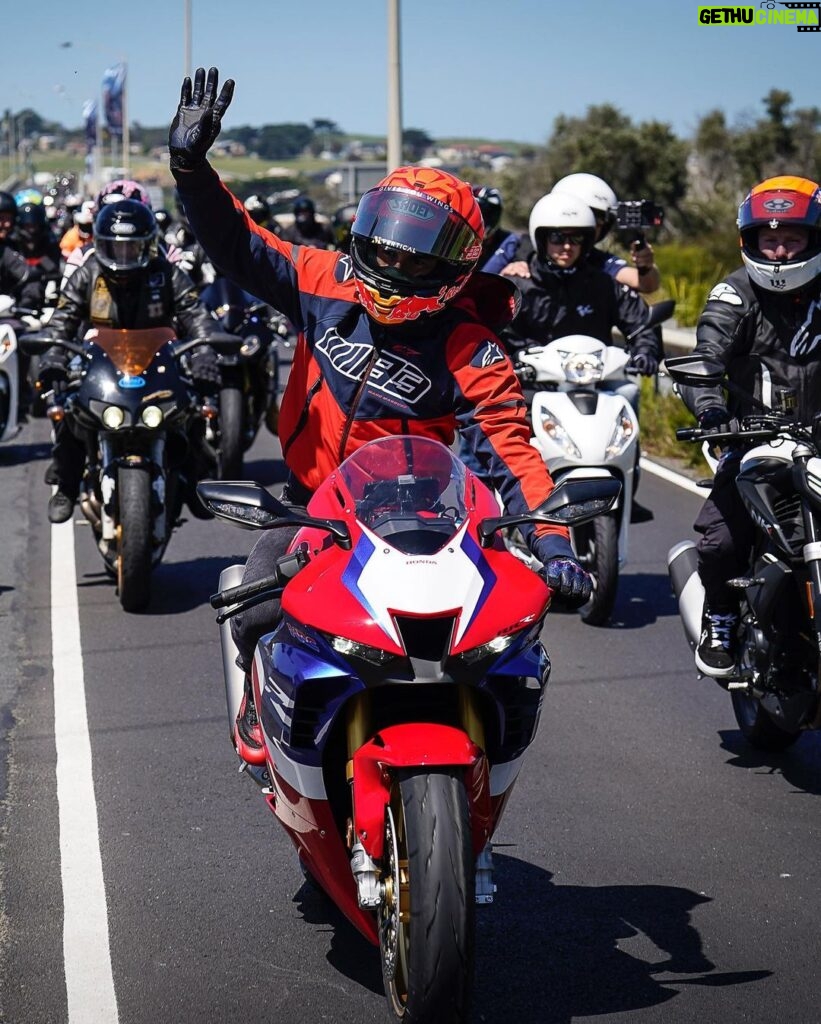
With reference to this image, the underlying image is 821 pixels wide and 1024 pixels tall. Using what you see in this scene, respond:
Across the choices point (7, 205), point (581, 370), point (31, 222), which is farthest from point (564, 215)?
point (31, 222)

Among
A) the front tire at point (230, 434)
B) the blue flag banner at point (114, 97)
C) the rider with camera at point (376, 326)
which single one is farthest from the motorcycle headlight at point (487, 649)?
the blue flag banner at point (114, 97)

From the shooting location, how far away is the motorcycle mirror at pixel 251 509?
3932 millimetres

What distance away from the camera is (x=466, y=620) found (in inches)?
146

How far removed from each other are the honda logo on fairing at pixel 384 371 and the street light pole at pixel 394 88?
20.4 m

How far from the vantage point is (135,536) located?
8.68m

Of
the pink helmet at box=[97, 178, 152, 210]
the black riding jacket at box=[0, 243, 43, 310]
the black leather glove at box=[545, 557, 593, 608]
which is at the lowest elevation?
the black riding jacket at box=[0, 243, 43, 310]

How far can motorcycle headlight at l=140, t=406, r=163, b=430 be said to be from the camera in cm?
887

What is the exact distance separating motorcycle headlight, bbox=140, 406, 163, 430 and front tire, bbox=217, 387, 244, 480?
3.28 meters

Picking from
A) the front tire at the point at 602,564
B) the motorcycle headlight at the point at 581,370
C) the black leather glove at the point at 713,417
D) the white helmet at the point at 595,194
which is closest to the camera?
the black leather glove at the point at 713,417

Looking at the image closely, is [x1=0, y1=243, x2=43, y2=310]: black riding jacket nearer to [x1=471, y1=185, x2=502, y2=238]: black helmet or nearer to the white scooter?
[x1=471, y1=185, x2=502, y2=238]: black helmet

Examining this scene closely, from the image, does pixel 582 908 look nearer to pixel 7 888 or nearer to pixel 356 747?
pixel 356 747

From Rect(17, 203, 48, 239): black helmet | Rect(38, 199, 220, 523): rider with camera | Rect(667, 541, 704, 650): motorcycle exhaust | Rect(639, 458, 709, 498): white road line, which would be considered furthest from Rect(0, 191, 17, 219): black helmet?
Rect(667, 541, 704, 650): motorcycle exhaust

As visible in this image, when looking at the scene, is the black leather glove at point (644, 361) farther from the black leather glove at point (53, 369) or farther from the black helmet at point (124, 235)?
the black leather glove at point (53, 369)

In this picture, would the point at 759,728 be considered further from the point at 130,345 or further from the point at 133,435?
the point at 130,345
